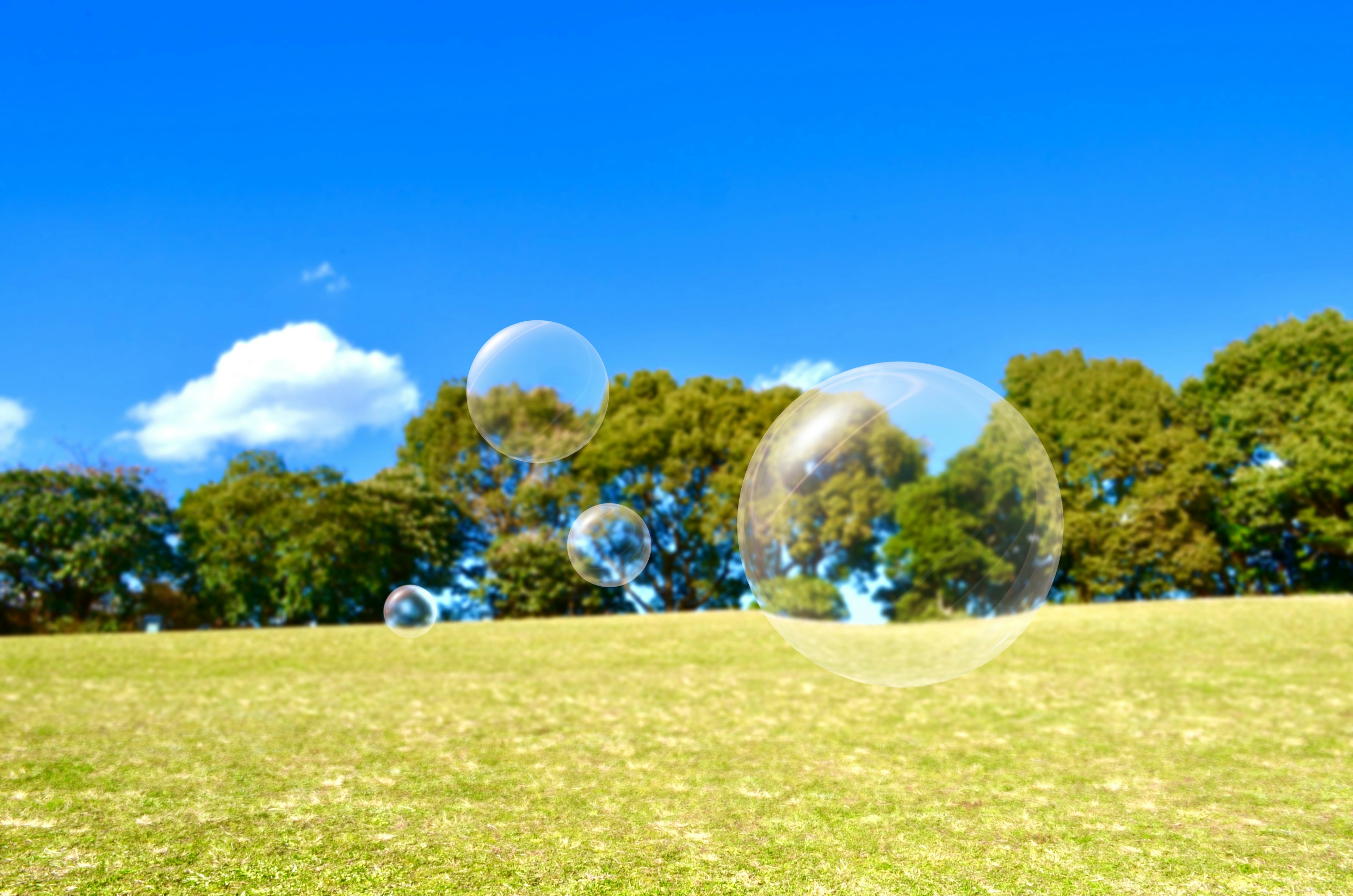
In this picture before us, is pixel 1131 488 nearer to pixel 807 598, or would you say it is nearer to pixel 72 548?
pixel 807 598

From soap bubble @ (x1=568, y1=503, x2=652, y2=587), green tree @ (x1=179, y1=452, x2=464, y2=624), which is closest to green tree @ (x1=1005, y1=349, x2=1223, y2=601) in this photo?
soap bubble @ (x1=568, y1=503, x2=652, y2=587)

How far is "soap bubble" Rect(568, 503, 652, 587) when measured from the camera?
16.9 meters

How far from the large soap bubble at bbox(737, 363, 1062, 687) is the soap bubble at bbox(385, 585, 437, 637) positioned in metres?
14.9

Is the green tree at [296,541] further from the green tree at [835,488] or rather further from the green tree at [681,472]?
the green tree at [835,488]

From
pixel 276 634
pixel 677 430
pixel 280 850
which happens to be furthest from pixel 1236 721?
pixel 677 430

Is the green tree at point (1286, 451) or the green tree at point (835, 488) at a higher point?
the green tree at point (1286, 451)

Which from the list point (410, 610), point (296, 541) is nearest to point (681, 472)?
point (296, 541)

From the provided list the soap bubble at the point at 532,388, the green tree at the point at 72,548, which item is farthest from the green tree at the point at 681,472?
the soap bubble at the point at 532,388

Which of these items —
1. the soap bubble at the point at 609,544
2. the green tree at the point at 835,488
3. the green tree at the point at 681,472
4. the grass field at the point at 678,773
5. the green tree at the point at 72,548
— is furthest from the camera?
the green tree at the point at 681,472

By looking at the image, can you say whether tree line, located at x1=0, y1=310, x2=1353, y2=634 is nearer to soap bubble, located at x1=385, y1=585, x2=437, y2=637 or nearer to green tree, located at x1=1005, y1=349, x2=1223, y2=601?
Result: green tree, located at x1=1005, y1=349, x2=1223, y2=601

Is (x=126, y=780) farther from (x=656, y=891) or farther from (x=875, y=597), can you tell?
(x=875, y=597)

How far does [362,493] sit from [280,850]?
32718 mm

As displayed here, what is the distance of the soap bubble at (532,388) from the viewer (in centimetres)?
1111

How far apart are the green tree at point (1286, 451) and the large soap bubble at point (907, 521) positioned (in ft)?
111
